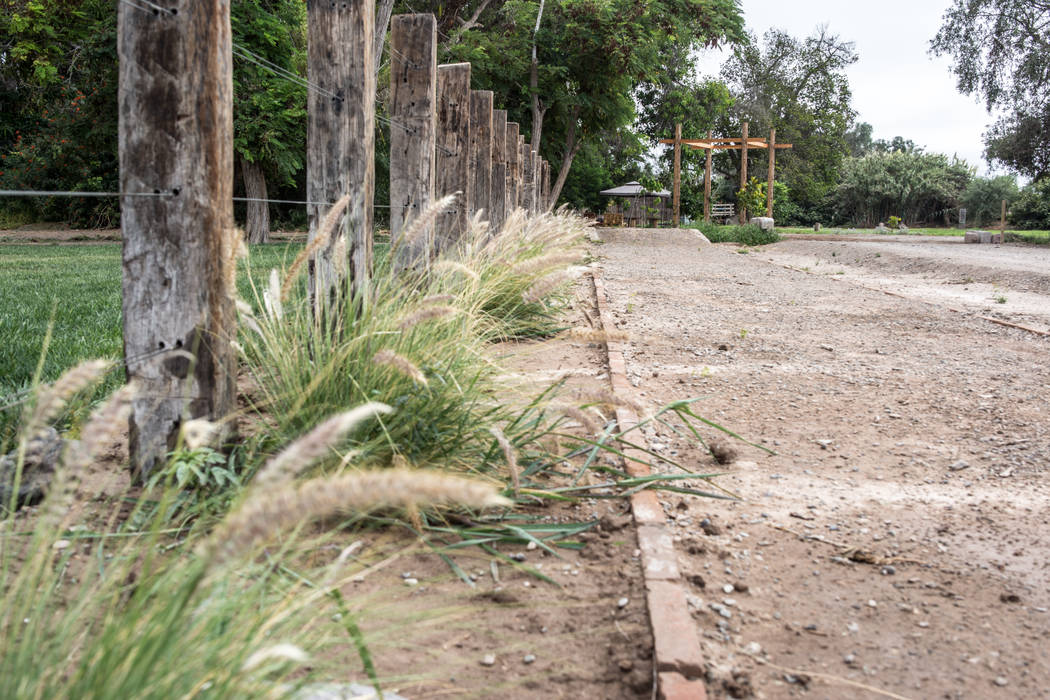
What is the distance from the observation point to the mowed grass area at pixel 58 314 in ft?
12.7

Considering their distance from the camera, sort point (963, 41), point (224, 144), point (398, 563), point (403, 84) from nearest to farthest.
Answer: point (398, 563) < point (224, 144) < point (403, 84) < point (963, 41)

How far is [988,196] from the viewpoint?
117 feet

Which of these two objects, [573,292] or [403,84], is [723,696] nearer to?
[403,84]

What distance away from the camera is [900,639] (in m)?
2.04

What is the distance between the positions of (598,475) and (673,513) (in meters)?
0.34

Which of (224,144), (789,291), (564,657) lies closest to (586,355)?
(224,144)

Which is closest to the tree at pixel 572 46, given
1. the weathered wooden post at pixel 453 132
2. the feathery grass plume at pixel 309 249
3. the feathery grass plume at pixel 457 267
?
the weathered wooden post at pixel 453 132

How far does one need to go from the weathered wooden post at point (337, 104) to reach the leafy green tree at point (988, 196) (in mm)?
37157

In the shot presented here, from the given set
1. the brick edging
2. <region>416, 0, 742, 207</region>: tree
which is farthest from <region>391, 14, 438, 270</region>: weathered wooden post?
<region>416, 0, 742, 207</region>: tree

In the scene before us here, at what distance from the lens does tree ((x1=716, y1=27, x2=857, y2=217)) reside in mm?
44281

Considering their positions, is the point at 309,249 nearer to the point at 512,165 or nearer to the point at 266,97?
the point at 512,165

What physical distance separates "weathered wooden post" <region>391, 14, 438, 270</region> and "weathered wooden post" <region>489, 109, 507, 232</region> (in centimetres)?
383

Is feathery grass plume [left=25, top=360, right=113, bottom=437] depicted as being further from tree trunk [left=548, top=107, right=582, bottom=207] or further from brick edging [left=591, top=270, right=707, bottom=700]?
tree trunk [left=548, top=107, right=582, bottom=207]

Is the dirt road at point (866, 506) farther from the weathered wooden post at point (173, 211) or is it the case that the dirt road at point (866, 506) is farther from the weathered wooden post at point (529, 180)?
the weathered wooden post at point (529, 180)
